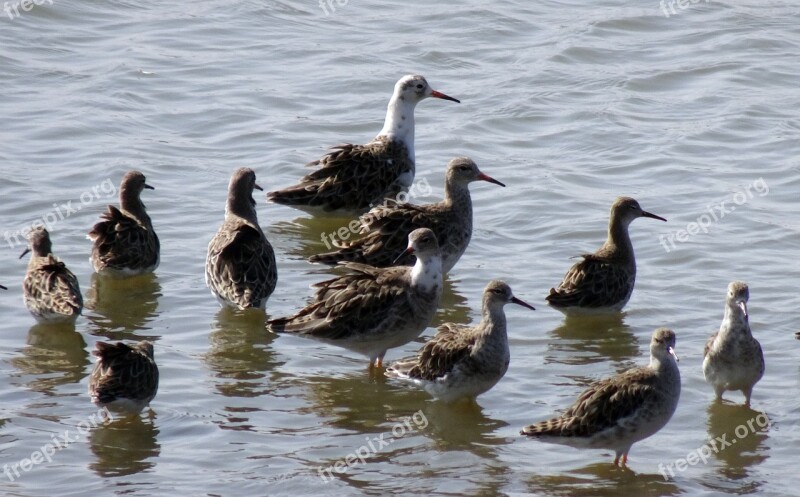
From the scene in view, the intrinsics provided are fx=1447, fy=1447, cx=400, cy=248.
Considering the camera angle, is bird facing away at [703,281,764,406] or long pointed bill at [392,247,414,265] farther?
long pointed bill at [392,247,414,265]

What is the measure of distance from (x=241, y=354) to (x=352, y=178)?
371cm

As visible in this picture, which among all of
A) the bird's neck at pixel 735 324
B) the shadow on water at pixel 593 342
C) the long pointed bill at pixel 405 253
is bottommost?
the shadow on water at pixel 593 342

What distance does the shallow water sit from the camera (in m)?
9.72

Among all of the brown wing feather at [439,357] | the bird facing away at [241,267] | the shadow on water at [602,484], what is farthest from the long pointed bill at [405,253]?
the shadow on water at [602,484]

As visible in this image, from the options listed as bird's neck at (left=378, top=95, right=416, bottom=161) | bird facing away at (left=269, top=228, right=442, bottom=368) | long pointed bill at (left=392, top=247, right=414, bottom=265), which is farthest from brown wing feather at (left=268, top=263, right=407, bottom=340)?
bird's neck at (left=378, top=95, right=416, bottom=161)

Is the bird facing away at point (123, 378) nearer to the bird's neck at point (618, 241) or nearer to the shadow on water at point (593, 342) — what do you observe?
the shadow on water at point (593, 342)

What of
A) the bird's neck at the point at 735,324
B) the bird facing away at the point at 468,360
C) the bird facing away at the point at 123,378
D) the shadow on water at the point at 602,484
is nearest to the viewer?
the shadow on water at the point at 602,484

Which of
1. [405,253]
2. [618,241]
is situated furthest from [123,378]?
[618,241]

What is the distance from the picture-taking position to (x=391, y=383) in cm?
1112

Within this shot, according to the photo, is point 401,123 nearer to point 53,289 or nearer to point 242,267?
point 242,267

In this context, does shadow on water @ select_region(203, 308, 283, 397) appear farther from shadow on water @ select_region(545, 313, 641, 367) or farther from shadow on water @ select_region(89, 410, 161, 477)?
shadow on water @ select_region(545, 313, 641, 367)

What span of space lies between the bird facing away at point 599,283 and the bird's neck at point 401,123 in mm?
3145

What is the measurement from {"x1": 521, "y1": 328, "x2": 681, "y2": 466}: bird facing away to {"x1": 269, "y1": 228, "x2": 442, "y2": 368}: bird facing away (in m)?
1.87

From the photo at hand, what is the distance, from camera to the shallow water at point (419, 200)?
972 cm
